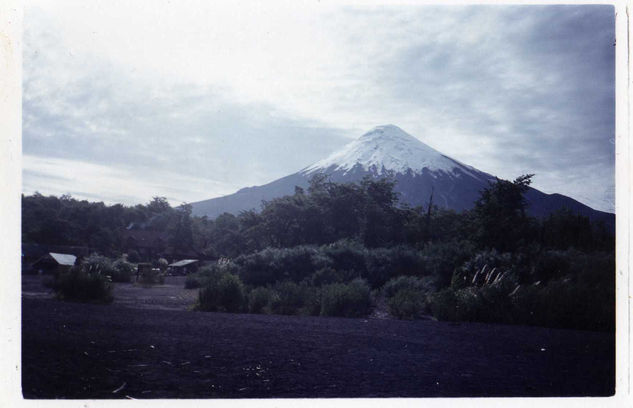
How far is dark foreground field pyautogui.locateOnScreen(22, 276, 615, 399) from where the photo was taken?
4.94m

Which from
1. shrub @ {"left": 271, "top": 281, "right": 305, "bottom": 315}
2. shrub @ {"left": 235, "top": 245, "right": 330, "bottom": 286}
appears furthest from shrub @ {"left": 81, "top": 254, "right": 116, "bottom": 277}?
shrub @ {"left": 271, "top": 281, "right": 305, "bottom": 315}

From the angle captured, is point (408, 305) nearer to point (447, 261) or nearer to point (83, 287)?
point (447, 261)

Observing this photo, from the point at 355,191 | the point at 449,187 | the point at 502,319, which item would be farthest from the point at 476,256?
the point at 449,187

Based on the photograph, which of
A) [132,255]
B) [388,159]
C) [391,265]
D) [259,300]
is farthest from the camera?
[388,159]

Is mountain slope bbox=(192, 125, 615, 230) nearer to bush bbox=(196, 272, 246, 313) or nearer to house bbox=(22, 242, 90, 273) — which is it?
bush bbox=(196, 272, 246, 313)

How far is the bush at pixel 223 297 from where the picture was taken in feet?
35.8

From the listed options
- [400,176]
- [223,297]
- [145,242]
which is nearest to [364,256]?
[223,297]

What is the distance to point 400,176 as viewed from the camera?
25719 mm

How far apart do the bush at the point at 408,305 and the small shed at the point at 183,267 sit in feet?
29.9

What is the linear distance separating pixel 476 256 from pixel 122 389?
8.44m

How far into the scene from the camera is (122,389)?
480cm

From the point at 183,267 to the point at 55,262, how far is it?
7261 millimetres
